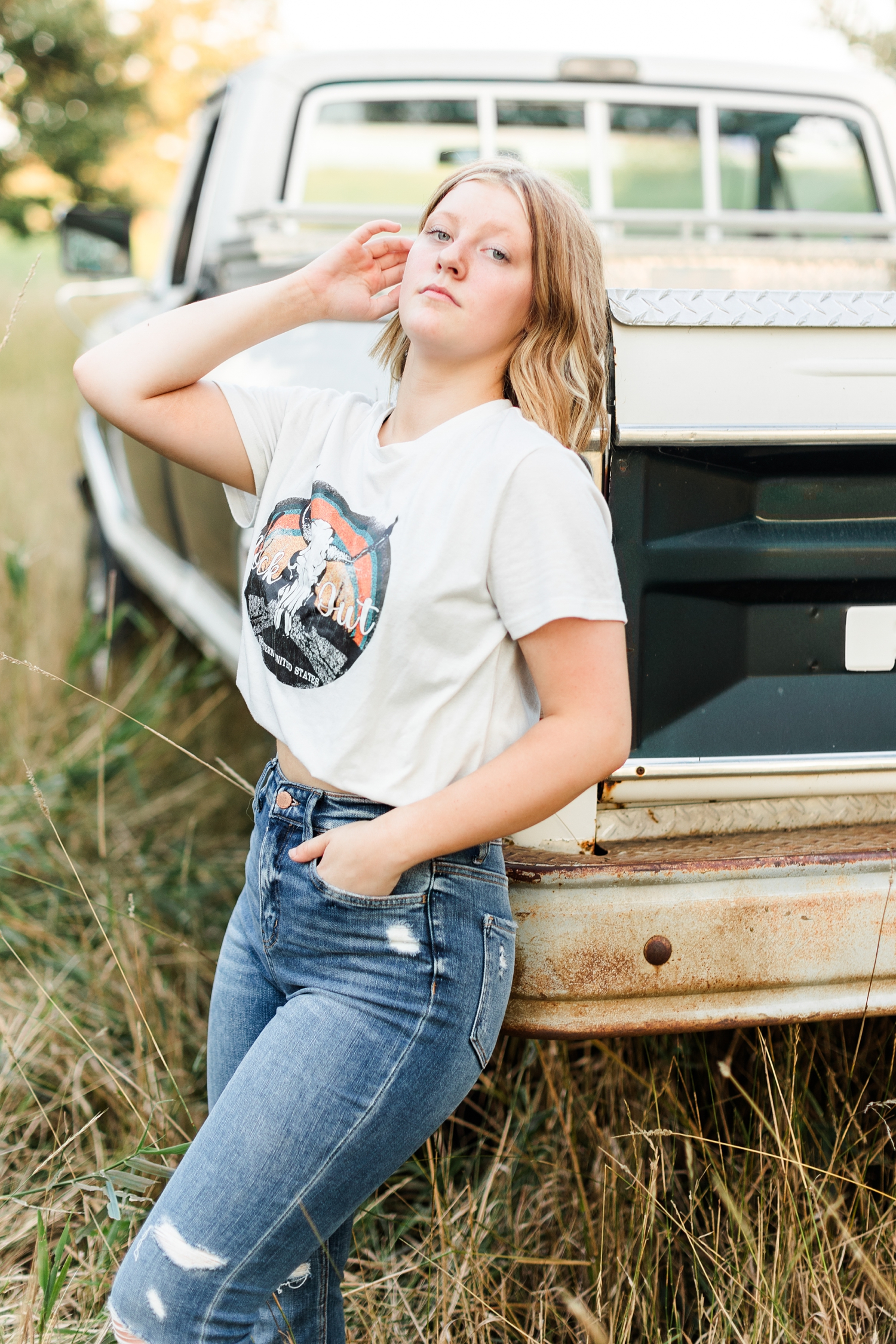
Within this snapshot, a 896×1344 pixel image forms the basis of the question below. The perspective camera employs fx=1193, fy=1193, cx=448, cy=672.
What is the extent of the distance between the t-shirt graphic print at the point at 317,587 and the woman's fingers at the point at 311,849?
0.59ft

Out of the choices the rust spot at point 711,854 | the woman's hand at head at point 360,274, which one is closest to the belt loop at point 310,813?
the rust spot at point 711,854

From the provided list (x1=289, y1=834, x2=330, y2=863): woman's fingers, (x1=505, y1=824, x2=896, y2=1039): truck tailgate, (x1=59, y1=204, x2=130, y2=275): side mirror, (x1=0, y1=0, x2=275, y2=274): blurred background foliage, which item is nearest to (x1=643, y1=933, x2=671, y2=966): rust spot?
(x1=505, y1=824, x2=896, y2=1039): truck tailgate

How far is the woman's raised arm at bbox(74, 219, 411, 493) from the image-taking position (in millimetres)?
1545

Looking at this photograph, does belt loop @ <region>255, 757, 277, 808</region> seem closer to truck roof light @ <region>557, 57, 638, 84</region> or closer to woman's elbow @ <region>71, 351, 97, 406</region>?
woman's elbow @ <region>71, 351, 97, 406</region>

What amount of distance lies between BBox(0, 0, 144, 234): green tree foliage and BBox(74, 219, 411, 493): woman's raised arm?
21.6 metres

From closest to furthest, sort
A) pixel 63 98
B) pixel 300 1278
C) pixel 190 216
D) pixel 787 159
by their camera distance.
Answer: pixel 300 1278 < pixel 787 159 < pixel 190 216 < pixel 63 98

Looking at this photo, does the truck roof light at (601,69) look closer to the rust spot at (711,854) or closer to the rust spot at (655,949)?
the rust spot at (711,854)

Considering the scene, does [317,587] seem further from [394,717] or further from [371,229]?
[371,229]

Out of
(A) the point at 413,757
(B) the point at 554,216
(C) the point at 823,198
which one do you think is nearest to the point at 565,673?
(A) the point at 413,757

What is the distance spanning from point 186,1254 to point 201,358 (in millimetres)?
1060

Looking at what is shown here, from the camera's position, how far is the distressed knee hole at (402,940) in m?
1.33

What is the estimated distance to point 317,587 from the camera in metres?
1.41

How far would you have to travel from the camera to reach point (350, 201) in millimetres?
3424

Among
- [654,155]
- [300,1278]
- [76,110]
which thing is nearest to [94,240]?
[654,155]
